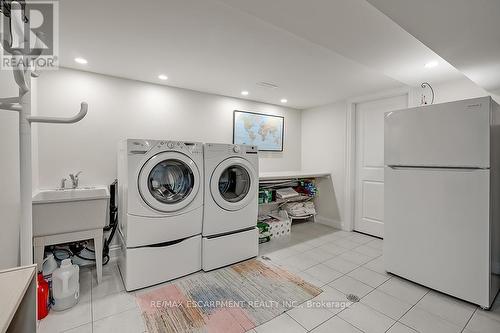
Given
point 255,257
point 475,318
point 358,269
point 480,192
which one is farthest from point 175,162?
point 475,318

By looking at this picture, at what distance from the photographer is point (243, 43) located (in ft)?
6.25

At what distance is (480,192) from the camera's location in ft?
5.70

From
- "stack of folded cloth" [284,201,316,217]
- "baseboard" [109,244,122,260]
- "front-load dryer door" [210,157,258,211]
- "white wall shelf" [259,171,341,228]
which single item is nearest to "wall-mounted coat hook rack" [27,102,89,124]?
"front-load dryer door" [210,157,258,211]

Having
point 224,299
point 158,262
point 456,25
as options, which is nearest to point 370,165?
point 456,25

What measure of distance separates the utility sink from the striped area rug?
0.77 meters

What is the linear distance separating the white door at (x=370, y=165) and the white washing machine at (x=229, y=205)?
188cm

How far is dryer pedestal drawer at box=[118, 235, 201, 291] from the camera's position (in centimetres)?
196

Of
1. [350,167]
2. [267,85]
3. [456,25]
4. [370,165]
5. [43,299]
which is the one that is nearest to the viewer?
[456,25]

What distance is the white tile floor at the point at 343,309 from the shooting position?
158 centimetres

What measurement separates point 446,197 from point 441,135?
0.52 metres

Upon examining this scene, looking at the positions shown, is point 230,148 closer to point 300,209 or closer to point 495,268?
point 300,209

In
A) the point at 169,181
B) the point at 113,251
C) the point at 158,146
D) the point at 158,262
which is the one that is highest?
the point at 158,146

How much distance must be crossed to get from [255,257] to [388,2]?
2512 mm

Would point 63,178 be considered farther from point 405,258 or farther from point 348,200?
point 348,200
